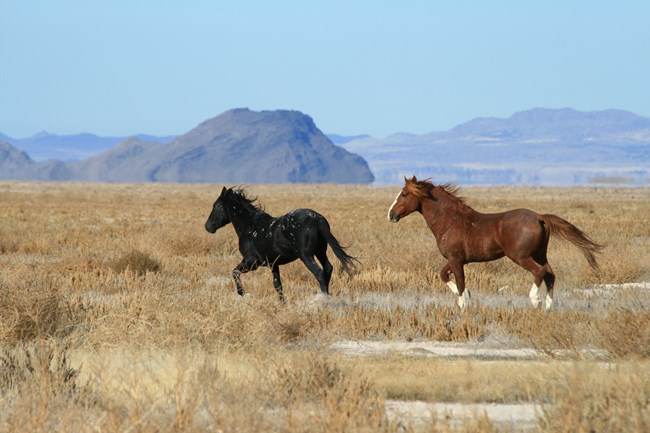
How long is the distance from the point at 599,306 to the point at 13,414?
340 inches

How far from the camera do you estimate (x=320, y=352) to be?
8.45 m

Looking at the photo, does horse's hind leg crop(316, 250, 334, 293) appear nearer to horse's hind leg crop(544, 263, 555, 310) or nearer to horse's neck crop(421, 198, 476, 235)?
horse's neck crop(421, 198, 476, 235)

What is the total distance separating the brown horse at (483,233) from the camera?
37.7 feet

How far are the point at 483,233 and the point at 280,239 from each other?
260 centimetres

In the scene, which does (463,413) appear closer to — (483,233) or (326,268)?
(483,233)

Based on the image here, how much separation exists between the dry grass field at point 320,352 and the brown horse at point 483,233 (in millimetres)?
560

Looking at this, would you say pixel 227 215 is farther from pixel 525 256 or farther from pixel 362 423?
pixel 362 423

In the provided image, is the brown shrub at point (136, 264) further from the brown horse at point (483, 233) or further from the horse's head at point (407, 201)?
the brown horse at point (483, 233)

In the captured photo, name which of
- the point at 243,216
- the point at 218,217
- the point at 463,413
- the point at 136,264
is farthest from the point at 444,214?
the point at 136,264

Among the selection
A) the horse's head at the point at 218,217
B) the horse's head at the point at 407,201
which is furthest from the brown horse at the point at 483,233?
the horse's head at the point at 218,217

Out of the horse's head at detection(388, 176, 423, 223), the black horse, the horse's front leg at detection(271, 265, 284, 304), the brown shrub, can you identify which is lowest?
the brown shrub

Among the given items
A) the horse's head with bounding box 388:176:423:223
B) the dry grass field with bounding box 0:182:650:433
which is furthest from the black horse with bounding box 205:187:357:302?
the horse's head with bounding box 388:176:423:223

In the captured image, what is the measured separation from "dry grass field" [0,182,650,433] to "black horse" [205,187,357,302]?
1.63 ft

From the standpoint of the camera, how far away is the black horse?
487 inches
